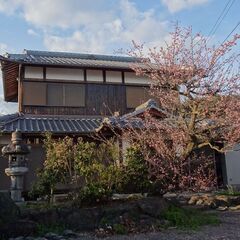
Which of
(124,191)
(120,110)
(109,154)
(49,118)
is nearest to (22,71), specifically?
(49,118)

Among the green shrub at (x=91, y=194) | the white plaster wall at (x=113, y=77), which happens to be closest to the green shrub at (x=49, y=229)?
the green shrub at (x=91, y=194)

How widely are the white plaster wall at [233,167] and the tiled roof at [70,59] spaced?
22.8 ft

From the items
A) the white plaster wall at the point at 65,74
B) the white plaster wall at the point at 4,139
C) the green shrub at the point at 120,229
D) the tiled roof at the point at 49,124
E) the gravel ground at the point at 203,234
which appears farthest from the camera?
the white plaster wall at the point at 65,74

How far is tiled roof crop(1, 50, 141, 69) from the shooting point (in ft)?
60.4

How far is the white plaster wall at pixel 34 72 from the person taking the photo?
18344 millimetres

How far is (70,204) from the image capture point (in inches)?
383

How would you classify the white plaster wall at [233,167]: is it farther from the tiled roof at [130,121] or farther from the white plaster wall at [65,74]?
the white plaster wall at [65,74]

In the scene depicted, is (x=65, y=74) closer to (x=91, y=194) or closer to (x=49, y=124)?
(x=49, y=124)

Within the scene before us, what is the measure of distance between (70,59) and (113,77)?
316cm

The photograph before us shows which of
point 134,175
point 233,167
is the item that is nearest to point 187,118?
point 134,175

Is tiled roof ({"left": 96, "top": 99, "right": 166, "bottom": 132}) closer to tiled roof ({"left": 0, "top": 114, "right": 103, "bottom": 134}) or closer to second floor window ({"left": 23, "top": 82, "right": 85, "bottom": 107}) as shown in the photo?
tiled roof ({"left": 0, "top": 114, "right": 103, "bottom": 134})

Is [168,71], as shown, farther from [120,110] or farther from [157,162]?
[120,110]

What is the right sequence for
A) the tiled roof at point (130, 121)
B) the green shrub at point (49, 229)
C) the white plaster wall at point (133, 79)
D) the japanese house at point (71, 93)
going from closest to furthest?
the green shrub at point (49, 229) < the tiled roof at point (130, 121) < the japanese house at point (71, 93) < the white plaster wall at point (133, 79)

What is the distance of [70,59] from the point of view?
21078mm
